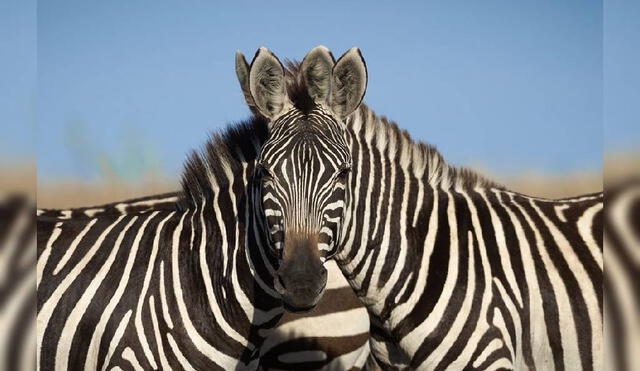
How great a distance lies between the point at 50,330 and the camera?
14.4 feet

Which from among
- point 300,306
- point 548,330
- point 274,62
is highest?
point 274,62

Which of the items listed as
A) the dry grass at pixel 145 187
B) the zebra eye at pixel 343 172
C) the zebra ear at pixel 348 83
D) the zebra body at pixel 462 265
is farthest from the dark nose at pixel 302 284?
the dry grass at pixel 145 187

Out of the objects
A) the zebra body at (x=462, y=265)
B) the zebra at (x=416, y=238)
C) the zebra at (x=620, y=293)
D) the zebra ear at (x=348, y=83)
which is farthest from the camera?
the zebra ear at (x=348, y=83)

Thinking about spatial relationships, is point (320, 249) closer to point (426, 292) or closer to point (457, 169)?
point (426, 292)

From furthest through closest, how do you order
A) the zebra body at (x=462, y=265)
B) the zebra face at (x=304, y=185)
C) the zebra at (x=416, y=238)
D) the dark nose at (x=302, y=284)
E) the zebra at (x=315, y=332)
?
the zebra at (x=315, y=332), the zebra body at (x=462, y=265), the zebra at (x=416, y=238), the zebra face at (x=304, y=185), the dark nose at (x=302, y=284)

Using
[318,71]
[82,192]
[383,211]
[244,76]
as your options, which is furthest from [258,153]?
[82,192]

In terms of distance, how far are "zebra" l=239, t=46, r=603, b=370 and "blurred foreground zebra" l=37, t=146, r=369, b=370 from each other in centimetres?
55

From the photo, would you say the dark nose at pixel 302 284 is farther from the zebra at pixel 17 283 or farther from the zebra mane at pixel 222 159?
the zebra at pixel 17 283

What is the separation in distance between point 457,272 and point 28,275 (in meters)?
3.21

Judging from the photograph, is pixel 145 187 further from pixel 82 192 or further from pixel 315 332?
pixel 315 332

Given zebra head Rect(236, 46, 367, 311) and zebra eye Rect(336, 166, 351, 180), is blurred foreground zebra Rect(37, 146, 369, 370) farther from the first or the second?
zebra eye Rect(336, 166, 351, 180)

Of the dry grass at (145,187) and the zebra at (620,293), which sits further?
the dry grass at (145,187)

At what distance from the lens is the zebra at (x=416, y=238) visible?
420 centimetres

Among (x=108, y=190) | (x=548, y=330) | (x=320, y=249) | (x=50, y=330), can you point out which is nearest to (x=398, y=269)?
(x=320, y=249)
